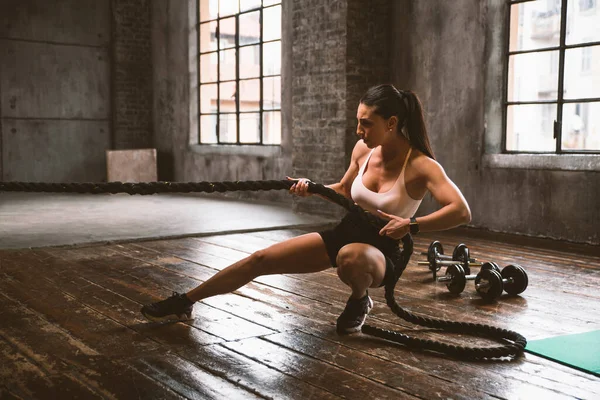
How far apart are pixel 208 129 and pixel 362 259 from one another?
758 centimetres

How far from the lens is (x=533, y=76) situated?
19.3 ft

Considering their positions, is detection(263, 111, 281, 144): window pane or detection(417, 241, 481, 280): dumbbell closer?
detection(417, 241, 481, 280): dumbbell

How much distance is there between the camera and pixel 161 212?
7.62 metres

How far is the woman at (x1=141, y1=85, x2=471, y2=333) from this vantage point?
8.87 feet

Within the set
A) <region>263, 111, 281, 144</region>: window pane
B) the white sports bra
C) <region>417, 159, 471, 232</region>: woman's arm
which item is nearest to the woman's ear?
the white sports bra

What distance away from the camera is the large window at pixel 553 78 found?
17.9 feet

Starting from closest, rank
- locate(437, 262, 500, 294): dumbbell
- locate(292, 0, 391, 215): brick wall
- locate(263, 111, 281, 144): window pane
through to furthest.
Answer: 1. locate(437, 262, 500, 294): dumbbell
2. locate(292, 0, 391, 215): brick wall
3. locate(263, 111, 281, 144): window pane

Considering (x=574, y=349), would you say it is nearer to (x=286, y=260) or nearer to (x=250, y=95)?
(x=286, y=260)

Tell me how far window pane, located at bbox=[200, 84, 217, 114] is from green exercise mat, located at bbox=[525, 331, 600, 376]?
753 centimetres

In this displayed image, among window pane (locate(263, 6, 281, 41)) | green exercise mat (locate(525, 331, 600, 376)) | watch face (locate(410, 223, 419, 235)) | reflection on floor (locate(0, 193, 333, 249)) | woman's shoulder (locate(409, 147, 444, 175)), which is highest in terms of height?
window pane (locate(263, 6, 281, 41))

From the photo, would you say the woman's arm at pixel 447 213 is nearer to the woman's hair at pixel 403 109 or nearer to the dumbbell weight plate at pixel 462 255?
the woman's hair at pixel 403 109

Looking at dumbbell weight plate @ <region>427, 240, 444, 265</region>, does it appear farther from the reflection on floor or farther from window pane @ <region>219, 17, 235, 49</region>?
window pane @ <region>219, 17, 235, 49</region>

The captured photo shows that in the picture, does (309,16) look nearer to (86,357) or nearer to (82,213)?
(82,213)

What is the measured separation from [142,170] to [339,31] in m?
5.01
